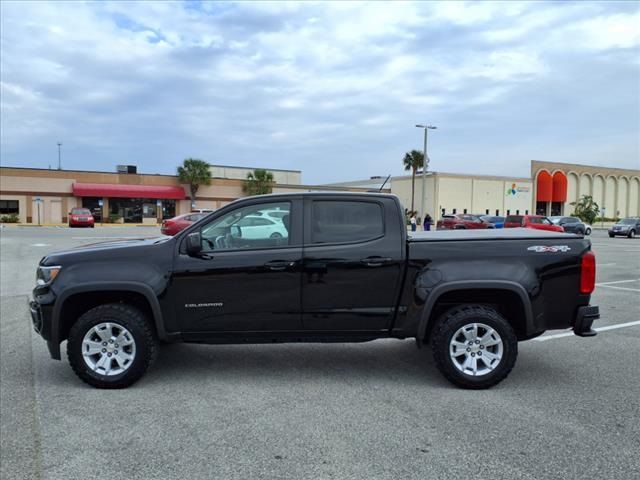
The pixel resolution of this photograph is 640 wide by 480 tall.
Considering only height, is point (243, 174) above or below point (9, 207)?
above

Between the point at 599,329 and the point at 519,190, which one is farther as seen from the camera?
the point at 519,190

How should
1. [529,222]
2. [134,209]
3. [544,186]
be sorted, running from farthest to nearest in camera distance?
[544,186] < [134,209] < [529,222]

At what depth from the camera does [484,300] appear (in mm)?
5090

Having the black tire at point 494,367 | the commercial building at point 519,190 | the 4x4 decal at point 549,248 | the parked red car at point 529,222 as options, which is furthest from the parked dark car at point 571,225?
the black tire at point 494,367

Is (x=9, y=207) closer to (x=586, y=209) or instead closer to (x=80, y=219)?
(x=80, y=219)

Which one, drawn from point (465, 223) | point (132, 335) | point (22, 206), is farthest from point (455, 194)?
point (132, 335)

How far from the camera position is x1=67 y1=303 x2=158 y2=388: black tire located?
4.84 m

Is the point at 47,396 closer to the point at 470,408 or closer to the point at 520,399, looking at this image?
the point at 470,408

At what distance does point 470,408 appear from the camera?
14.4ft

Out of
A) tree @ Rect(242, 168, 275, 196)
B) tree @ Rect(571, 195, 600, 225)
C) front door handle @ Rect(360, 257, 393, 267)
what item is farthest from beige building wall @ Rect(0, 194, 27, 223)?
tree @ Rect(571, 195, 600, 225)

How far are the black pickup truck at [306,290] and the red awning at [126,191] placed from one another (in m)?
50.4

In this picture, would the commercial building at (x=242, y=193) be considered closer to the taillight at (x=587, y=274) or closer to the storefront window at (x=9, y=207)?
the storefront window at (x=9, y=207)

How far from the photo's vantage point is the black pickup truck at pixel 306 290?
483cm

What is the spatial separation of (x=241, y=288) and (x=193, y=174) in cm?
5335
